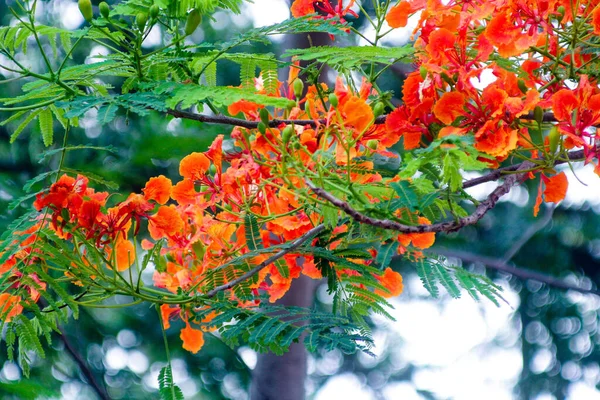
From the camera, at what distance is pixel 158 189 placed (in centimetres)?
158

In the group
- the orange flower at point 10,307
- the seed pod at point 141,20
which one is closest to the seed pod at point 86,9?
the seed pod at point 141,20

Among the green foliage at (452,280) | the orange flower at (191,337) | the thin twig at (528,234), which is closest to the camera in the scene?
the green foliage at (452,280)

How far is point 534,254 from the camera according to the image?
4.53 meters

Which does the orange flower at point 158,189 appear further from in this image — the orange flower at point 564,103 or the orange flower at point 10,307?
the orange flower at point 564,103

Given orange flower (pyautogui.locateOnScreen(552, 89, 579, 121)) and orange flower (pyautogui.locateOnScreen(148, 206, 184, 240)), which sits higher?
orange flower (pyautogui.locateOnScreen(552, 89, 579, 121))

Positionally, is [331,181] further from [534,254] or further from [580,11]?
[534,254]

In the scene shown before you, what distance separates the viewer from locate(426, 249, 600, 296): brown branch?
13.0 ft

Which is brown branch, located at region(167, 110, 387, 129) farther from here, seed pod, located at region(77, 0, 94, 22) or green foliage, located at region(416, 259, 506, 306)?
green foliage, located at region(416, 259, 506, 306)

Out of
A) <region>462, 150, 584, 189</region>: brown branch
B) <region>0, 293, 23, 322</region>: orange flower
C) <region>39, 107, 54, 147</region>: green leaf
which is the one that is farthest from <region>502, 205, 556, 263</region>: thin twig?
<region>0, 293, 23, 322</region>: orange flower

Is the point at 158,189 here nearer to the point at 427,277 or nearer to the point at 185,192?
the point at 185,192

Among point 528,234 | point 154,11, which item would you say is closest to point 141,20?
point 154,11

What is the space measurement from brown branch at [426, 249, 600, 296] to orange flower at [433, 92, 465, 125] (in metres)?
2.43

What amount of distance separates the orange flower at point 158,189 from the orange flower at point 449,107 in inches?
21.0

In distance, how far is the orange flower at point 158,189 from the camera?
1.57 metres
